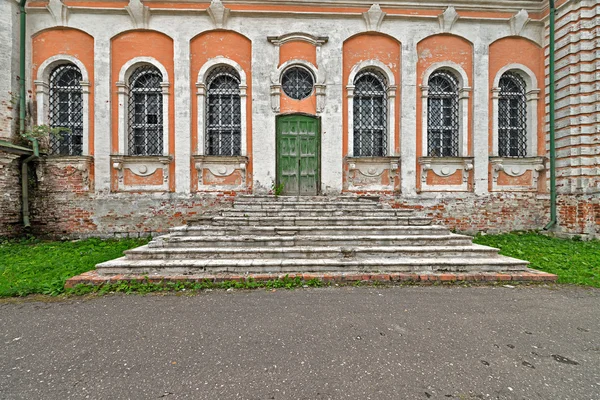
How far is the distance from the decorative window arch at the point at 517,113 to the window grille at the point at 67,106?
13.7 m

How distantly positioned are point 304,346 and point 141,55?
9689mm

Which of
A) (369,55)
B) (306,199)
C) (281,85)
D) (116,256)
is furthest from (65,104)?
(369,55)

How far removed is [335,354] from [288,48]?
8.72 m

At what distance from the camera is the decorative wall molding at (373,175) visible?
8.52 meters

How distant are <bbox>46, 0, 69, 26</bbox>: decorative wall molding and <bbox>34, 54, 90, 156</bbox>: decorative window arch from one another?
1115mm

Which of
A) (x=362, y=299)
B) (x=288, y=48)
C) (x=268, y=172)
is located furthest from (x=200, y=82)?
Answer: (x=362, y=299)

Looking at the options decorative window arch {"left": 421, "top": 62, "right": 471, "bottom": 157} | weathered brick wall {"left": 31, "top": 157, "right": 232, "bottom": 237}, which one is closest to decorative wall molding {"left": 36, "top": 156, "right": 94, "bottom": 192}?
weathered brick wall {"left": 31, "top": 157, "right": 232, "bottom": 237}

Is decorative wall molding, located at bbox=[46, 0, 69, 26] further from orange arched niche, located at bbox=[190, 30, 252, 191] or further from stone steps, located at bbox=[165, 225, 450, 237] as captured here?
stone steps, located at bbox=[165, 225, 450, 237]

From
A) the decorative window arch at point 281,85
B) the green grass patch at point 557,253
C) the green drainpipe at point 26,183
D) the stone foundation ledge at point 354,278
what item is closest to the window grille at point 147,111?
the green drainpipe at point 26,183

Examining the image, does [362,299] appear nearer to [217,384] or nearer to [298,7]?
[217,384]

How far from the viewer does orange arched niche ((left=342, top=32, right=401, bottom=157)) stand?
336 inches

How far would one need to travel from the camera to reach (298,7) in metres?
8.45

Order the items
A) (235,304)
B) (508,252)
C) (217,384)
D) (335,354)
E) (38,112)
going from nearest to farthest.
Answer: (217,384), (335,354), (235,304), (508,252), (38,112)

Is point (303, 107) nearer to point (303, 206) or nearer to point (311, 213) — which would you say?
point (303, 206)
